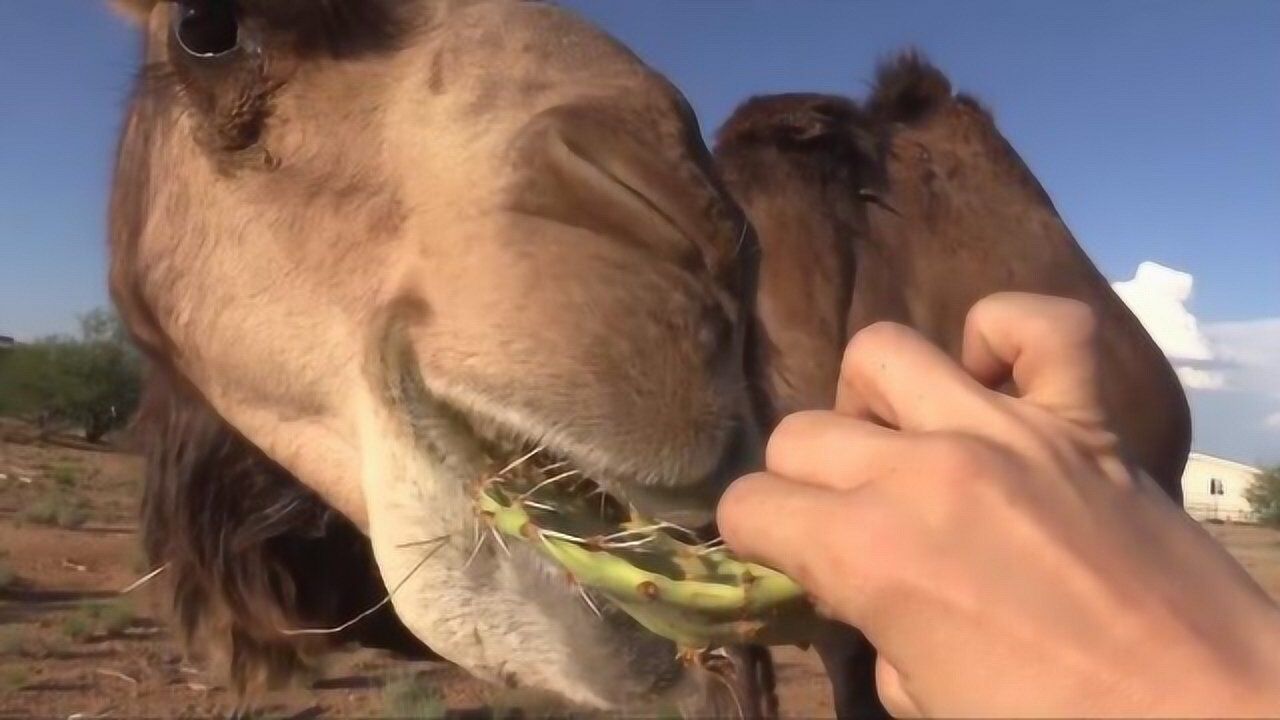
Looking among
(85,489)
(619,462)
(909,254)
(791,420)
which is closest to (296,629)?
(619,462)

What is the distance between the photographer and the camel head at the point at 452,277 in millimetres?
1657

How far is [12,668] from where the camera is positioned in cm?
924

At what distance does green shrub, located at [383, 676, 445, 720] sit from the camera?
8.38m

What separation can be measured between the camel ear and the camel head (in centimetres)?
16

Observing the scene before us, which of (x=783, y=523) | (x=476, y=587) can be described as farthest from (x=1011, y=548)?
(x=476, y=587)

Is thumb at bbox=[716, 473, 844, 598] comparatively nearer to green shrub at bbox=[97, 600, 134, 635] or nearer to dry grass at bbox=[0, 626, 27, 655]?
dry grass at bbox=[0, 626, 27, 655]

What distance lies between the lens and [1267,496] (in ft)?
116

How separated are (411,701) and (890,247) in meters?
5.79

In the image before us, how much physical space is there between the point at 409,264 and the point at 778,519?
3.27ft

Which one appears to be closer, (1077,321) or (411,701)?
(1077,321)

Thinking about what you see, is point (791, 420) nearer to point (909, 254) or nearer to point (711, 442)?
point (711, 442)

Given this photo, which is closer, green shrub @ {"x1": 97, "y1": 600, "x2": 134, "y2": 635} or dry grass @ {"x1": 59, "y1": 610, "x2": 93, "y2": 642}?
dry grass @ {"x1": 59, "y1": 610, "x2": 93, "y2": 642}

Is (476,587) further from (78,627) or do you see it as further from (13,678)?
(78,627)

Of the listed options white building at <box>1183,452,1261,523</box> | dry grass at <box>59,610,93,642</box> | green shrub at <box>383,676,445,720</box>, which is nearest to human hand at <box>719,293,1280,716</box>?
green shrub at <box>383,676,445,720</box>
